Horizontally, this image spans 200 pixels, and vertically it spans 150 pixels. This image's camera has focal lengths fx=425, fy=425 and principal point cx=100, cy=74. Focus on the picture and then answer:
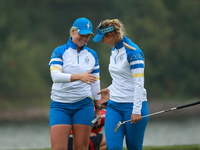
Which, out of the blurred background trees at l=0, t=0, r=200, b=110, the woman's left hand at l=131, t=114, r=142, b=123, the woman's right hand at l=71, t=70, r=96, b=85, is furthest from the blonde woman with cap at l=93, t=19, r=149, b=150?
the blurred background trees at l=0, t=0, r=200, b=110

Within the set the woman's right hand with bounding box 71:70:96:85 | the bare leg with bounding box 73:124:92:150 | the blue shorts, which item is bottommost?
the bare leg with bounding box 73:124:92:150

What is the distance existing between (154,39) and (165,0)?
505 centimetres

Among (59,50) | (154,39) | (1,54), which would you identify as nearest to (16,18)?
(1,54)

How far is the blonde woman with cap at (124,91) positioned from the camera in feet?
13.2

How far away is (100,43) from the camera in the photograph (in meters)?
26.7

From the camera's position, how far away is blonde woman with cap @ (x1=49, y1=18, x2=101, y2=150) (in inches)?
169

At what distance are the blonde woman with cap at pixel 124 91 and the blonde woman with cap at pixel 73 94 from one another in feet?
0.93

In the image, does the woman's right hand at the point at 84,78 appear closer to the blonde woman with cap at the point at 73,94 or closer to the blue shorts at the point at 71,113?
the blonde woman with cap at the point at 73,94

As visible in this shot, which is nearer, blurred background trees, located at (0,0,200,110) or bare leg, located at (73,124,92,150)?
bare leg, located at (73,124,92,150)

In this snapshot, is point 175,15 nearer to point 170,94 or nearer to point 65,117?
point 170,94

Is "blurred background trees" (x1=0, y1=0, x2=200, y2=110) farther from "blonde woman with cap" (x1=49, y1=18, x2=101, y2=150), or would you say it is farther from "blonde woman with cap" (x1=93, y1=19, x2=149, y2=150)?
"blonde woman with cap" (x1=93, y1=19, x2=149, y2=150)

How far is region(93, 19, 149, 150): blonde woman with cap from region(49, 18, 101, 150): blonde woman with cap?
28 cm

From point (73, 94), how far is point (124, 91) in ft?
1.85

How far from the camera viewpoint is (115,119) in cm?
414
